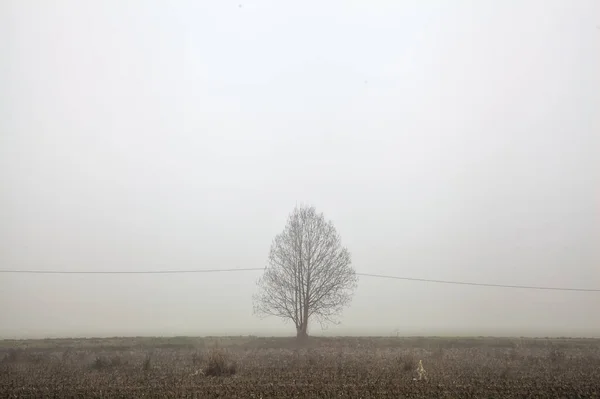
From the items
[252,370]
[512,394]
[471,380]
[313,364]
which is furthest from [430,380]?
[252,370]

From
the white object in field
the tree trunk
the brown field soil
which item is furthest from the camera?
the tree trunk

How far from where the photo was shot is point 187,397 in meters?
14.3

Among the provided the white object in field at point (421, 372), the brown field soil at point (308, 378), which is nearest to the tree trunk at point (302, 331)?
the brown field soil at point (308, 378)

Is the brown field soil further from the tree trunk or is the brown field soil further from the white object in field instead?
the tree trunk

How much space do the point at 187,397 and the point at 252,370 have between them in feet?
17.2

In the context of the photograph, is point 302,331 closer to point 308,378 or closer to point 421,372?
point 421,372

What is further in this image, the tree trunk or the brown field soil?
the tree trunk

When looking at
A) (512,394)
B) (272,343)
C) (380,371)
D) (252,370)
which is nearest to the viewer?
(512,394)

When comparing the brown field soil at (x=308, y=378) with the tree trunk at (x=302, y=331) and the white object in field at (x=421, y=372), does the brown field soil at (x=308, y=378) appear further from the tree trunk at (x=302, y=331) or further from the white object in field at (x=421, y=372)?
the tree trunk at (x=302, y=331)

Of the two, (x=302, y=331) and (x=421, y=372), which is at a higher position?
(x=302, y=331)

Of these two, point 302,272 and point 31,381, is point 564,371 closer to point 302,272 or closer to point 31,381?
point 31,381

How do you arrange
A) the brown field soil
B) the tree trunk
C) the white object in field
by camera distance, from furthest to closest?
the tree trunk → the white object in field → the brown field soil

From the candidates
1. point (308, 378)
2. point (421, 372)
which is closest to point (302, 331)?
point (421, 372)

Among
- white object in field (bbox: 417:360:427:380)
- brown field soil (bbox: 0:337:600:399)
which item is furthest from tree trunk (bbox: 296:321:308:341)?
white object in field (bbox: 417:360:427:380)
